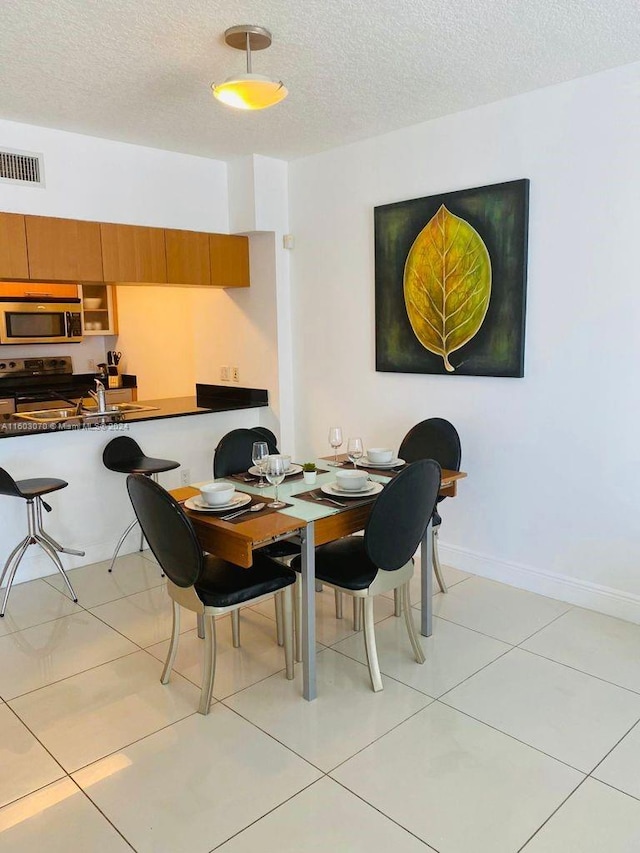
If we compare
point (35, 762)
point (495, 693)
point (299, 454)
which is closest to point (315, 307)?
point (299, 454)

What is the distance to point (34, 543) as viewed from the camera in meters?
3.66

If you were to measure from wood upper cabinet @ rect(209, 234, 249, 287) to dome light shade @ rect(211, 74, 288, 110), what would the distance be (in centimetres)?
206

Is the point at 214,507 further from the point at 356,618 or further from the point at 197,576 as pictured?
the point at 356,618

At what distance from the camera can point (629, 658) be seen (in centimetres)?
283

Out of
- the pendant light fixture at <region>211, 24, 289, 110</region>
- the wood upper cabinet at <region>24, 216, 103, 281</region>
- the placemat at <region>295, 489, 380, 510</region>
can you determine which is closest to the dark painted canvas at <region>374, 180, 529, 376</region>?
the placemat at <region>295, 489, 380, 510</region>

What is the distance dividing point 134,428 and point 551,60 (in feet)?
10.3

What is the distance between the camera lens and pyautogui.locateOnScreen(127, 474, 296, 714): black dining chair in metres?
2.29

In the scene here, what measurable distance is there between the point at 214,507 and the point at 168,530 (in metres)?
0.26

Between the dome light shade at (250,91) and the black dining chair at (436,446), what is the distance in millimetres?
1894

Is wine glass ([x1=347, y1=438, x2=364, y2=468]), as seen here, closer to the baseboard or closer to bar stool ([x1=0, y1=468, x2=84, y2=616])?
the baseboard

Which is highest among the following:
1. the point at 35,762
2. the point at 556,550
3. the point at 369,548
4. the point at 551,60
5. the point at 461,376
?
the point at 551,60

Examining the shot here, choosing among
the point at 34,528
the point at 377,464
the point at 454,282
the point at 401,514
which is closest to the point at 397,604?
the point at 377,464

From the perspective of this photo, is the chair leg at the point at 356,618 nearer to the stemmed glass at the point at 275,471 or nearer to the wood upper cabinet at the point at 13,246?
the stemmed glass at the point at 275,471

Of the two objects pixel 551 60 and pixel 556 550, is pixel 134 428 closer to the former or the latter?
pixel 556 550
